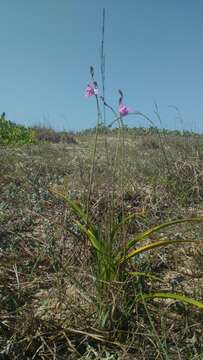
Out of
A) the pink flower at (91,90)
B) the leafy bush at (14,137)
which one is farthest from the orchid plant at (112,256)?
the leafy bush at (14,137)

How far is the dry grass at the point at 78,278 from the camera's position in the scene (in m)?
2.46

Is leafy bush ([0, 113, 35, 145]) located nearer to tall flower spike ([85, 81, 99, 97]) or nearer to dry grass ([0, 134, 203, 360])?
dry grass ([0, 134, 203, 360])

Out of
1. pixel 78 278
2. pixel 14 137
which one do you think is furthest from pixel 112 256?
pixel 14 137

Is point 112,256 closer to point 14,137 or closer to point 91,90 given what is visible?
point 91,90

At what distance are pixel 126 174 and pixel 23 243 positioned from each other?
6.63 ft

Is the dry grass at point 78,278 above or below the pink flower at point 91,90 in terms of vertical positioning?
below

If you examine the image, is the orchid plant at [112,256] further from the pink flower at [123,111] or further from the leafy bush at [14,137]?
the leafy bush at [14,137]

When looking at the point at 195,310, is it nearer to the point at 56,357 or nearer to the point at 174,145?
the point at 56,357

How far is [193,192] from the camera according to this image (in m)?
4.93

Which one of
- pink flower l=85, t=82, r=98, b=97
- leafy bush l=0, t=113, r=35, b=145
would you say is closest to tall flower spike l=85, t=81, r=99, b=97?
pink flower l=85, t=82, r=98, b=97

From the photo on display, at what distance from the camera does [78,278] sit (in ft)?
9.29

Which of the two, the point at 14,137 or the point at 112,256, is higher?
the point at 14,137

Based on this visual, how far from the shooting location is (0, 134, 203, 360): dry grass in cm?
246

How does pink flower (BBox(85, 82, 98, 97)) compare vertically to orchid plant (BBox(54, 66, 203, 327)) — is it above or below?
above
